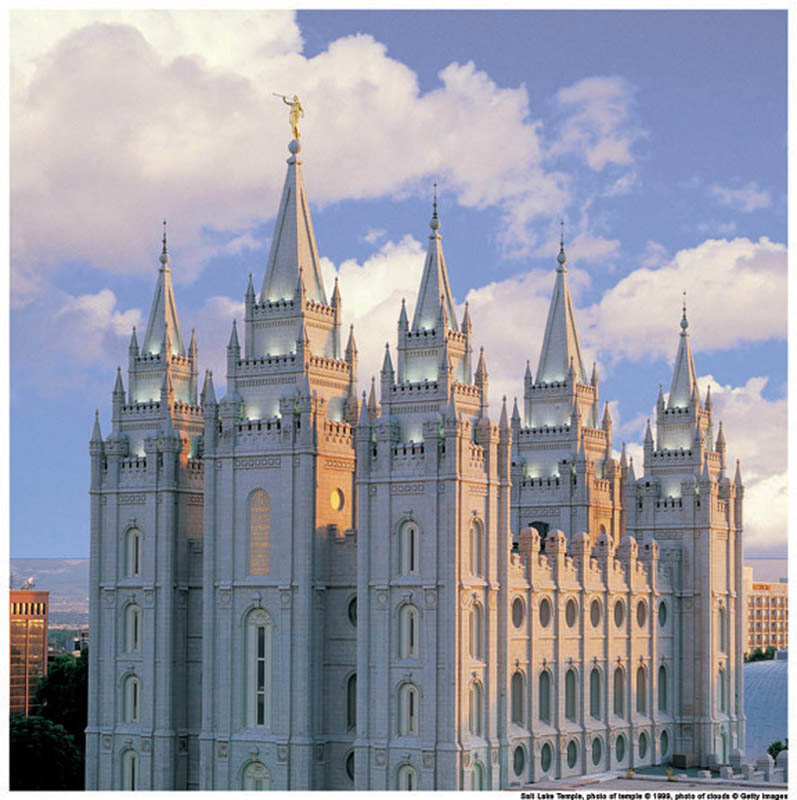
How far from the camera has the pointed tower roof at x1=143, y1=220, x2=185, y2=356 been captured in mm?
80312

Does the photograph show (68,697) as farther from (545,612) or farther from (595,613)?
(545,612)

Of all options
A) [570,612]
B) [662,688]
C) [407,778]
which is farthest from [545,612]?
[662,688]

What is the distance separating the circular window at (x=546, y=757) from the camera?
75.4m

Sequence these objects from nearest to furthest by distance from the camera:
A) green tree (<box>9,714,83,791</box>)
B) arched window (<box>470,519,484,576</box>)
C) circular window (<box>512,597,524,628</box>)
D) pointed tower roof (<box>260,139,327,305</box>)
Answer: arched window (<box>470,519,484,576</box>) < circular window (<box>512,597,524,628</box>) < pointed tower roof (<box>260,139,327,305</box>) < green tree (<box>9,714,83,791</box>)

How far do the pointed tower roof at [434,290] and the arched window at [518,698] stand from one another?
15.8 metres

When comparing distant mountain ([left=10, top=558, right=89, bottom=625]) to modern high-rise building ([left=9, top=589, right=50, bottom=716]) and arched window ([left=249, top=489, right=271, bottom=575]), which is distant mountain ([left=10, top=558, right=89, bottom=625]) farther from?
arched window ([left=249, top=489, right=271, bottom=575])

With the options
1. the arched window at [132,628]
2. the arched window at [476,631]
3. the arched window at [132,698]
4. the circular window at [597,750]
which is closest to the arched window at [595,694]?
the circular window at [597,750]

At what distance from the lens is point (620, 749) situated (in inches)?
3265

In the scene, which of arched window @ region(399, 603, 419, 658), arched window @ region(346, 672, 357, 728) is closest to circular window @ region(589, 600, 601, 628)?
arched window @ region(346, 672, 357, 728)

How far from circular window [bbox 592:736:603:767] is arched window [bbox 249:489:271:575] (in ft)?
64.3

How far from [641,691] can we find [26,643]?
182 feet

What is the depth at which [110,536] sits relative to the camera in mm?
78312

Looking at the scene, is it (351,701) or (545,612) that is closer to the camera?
(351,701)

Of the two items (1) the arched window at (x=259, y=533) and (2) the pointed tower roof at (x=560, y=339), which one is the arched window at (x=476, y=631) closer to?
(1) the arched window at (x=259, y=533)
